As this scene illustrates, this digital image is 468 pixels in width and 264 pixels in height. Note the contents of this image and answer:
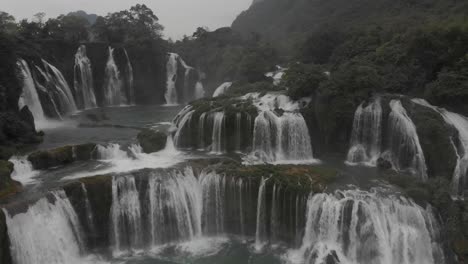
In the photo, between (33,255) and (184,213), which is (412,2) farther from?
(33,255)

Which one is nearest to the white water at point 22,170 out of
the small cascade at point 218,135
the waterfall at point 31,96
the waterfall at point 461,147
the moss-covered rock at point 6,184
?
the moss-covered rock at point 6,184

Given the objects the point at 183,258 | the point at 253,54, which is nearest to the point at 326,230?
the point at 183,258

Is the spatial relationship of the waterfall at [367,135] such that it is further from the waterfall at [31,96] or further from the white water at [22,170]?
the waterfall at [31,96]

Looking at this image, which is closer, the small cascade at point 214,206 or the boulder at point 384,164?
the small cascade at point 214,206

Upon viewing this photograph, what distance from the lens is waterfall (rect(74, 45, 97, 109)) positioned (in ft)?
118

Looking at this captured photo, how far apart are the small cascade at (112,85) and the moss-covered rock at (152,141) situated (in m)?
18.8

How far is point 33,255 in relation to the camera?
13.1 m

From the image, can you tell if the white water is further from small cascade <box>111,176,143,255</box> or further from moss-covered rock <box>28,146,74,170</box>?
small cascade <box>111,176,143,255</box>

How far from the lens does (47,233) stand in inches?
531

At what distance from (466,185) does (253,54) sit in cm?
2207

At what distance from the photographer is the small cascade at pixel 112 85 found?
38.1m

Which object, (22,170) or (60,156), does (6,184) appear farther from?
(60,156)

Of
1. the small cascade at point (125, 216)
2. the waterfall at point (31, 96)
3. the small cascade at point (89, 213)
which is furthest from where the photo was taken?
the waterfall at point (31, 96)

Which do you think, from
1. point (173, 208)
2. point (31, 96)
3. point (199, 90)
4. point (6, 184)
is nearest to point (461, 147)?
point (173, 208)
